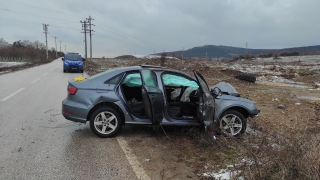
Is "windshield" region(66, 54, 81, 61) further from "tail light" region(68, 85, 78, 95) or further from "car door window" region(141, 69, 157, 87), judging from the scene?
"car door window" region(141, 69, 157, 87)

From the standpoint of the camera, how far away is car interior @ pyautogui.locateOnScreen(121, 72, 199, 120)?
223 inches

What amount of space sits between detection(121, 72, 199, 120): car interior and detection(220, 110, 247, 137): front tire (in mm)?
612

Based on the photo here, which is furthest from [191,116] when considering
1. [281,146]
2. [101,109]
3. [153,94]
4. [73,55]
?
[73,55]

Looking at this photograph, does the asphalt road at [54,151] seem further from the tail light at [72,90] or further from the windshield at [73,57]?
the windshield at [73,57]

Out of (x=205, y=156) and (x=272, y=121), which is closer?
(x=205, y=156)

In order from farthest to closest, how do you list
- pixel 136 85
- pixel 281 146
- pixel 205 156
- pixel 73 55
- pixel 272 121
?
pixel 73 55
pixel 272 121
pixel 136 85
pixel 205 156
pixel 281 146

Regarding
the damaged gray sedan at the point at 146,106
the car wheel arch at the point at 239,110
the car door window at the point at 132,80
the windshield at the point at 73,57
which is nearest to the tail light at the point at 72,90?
the damaged gray sedan at the point at 146,106

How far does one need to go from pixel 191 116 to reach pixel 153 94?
1.06 m

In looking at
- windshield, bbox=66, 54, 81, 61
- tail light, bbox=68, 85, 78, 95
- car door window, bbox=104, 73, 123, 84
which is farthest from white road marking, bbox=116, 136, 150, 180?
windshield, bbox=66, 54, 81, 61

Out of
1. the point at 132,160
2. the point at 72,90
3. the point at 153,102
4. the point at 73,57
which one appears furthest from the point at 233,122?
the point at 73,57

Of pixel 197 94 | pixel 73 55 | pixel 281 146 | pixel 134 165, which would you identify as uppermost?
pixel 73 55

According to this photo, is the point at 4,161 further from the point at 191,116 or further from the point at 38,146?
the point at 191,116

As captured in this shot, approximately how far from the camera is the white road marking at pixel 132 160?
151 inches

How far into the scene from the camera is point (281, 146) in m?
3.60
